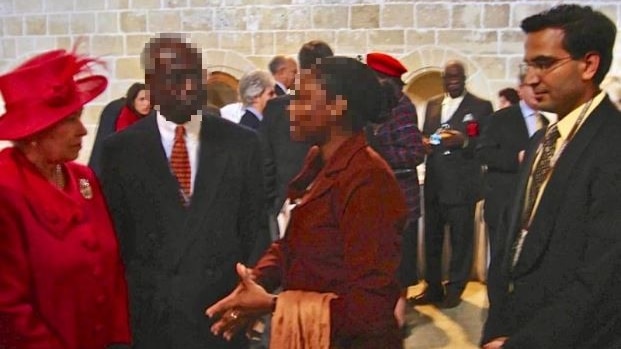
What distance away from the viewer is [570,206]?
4.78ft

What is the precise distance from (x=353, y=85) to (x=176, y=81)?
41 centimetres

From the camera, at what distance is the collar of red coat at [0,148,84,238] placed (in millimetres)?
1561

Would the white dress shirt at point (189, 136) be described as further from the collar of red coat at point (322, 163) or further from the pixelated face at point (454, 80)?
the pixelated face at point (454, 80)

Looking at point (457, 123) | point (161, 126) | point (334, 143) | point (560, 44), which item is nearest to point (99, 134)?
point (161, 126)

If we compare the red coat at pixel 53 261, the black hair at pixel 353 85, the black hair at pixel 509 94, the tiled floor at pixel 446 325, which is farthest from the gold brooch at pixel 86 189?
the black hair at pixel 509 94

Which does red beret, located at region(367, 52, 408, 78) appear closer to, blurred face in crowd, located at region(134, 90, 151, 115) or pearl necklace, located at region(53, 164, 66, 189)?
blurred face in crowd, located at region(134, 90, 151, 115)

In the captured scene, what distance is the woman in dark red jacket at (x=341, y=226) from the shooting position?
1528 mm

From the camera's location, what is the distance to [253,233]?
185 centimetres

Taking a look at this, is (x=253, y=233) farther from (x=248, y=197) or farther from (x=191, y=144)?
(x=191, y=144)

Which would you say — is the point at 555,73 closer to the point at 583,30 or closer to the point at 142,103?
the point at 583,30

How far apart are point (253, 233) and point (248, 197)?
8cm

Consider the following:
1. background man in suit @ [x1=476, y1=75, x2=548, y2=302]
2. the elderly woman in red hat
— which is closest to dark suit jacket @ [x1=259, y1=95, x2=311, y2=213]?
the elderly woman in red hat

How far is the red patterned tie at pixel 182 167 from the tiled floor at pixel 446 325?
1612 millimetres

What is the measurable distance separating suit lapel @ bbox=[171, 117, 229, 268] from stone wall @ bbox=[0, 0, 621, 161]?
2.67 m
